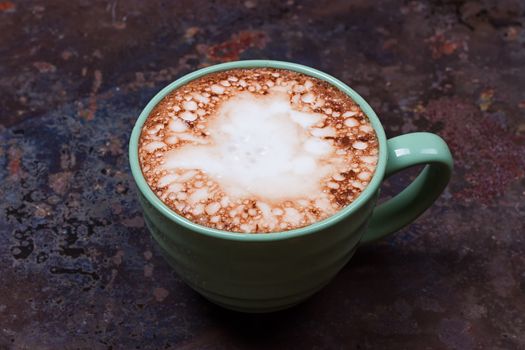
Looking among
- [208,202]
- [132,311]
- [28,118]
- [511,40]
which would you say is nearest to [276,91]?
[208,202]

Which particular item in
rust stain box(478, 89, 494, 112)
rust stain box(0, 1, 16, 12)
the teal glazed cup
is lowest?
rust stain box(0, 1, 16, 12)

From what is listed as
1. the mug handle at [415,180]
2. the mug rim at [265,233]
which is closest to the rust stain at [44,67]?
→ the mug rim at [265,233]

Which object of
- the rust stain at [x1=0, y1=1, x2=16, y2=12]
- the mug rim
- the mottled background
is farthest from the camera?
the rust stain at [x1=0, y1=1, x2=16, y2=12]

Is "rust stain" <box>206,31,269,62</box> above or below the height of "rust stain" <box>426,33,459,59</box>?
below

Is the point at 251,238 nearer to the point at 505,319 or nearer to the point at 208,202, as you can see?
→ the point at 208,202

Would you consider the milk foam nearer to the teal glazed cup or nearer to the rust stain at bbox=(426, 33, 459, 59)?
the teal glazed cup

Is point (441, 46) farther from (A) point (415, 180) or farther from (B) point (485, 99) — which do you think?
(A) point (415, 180)

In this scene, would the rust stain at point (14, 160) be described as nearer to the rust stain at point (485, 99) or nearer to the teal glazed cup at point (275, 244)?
the teal glazed cup at point (275, 244)

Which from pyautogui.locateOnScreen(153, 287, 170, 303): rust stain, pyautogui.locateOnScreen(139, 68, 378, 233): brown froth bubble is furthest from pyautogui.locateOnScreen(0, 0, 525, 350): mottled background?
pyautogui.locateOnScreen(139, 68, 378, 233): brown froth bubble
